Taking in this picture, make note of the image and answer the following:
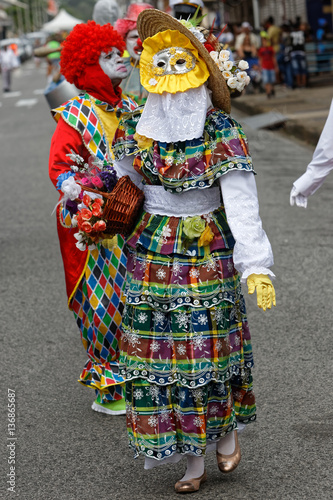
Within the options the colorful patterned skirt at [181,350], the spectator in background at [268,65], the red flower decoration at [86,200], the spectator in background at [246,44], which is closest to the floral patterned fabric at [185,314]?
the colorful patterned skirt at [181,350]

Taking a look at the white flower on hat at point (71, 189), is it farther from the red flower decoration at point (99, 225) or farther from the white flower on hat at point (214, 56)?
the white flower on hat at point (214, 56)

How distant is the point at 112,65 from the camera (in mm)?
4918

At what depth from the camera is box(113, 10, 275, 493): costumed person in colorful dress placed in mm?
3604

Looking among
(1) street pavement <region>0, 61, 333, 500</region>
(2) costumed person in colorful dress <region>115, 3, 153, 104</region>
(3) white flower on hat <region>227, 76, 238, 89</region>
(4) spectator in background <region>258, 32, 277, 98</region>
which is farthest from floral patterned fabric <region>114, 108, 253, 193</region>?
(4) spectator in background <region>258, 32, 277, 98</region>

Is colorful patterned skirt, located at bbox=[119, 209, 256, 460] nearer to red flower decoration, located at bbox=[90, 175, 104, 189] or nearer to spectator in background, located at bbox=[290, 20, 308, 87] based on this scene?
red flower decoration, located at bbox=[90, 175, 104, 189]

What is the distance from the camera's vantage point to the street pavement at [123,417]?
394 centimetres

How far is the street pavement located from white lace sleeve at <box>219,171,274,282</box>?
37.8 inches

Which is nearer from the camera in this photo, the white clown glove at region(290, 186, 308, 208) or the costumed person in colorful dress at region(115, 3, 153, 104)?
the white clown glove at region(290, 186, 308, 208)

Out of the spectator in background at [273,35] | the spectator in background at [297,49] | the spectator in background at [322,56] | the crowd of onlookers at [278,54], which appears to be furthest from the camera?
the spectator in background at [322,56]

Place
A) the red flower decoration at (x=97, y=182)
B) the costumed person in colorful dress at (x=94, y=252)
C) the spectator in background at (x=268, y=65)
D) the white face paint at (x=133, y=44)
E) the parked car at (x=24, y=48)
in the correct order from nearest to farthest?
1. the red flower decoration at (x=97, y=182)
2. the costumed person in colorful dress at (x=94, y=252)
3. the white face paint at (x=133, y=44)
4. the spectator in background at (x=268, y=65)
5. the parked car at (x=24, y=48)

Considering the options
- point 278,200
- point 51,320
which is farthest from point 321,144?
point 278,200

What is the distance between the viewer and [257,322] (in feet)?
20.4

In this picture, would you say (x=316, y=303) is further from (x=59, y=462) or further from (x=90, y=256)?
(x=59, y=462)

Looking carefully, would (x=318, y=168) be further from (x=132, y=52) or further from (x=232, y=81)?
(x=132, y=52)
